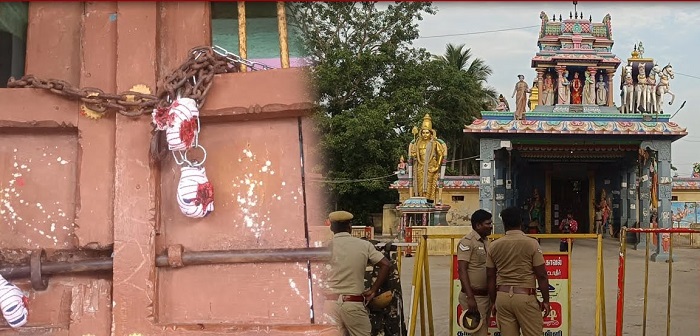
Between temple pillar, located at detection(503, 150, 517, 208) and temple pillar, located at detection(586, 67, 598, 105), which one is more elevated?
temple pillar, located at detection(586, 67, 598, 105)

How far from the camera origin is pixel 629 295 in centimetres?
1014

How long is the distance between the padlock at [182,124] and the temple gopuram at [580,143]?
15.8 metres

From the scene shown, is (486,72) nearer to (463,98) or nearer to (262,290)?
(463,98)

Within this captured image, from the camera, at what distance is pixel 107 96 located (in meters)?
2.53

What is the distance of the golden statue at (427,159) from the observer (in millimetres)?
18250

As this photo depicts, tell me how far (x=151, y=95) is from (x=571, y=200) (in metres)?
24.1

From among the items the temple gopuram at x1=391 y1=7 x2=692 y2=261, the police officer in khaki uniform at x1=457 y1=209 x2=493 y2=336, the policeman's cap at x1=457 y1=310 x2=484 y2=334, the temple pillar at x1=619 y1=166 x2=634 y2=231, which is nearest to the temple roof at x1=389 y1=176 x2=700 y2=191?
the temple gopuram at x1=391 y1=7 x2=692 y2=261

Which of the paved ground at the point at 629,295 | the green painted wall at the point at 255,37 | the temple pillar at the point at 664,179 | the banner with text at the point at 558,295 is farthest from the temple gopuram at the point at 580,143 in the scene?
the green painted wall at the point at 255,37

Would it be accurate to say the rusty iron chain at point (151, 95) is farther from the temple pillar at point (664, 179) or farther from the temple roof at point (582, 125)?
the temple pillar at point (664, 179)

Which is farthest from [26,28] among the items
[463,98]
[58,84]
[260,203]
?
[463,98]

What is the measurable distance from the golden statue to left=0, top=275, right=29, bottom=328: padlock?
15.9m

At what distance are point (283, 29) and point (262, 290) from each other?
3.57ft

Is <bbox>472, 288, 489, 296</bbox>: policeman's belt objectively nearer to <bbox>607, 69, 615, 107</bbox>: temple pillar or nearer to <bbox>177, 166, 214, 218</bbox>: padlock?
<bbox>177, 166, 214, 218</bbox>: padlock

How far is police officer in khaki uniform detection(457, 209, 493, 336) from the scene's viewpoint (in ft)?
17.1
